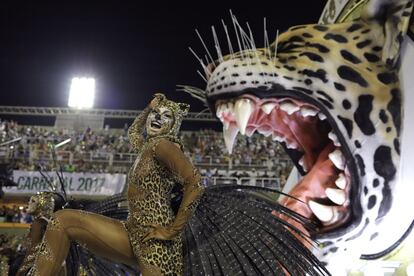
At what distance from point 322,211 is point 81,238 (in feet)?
3.91

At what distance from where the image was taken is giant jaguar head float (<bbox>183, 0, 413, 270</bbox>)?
2.38 m

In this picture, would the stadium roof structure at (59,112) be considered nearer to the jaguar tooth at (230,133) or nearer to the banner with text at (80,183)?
the banner with text at (80,183)

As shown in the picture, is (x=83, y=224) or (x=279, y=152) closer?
(x=83, y=224)

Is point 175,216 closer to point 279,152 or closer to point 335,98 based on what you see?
point 335,98

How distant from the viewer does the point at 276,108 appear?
8.60 ft

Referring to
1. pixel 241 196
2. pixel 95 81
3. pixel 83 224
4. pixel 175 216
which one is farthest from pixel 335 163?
pixel 95 81

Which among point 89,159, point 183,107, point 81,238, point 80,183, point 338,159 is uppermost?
point 183,107

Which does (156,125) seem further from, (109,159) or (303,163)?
(109,159)

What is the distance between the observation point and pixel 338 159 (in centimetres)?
244

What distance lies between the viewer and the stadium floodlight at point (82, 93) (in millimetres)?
23125

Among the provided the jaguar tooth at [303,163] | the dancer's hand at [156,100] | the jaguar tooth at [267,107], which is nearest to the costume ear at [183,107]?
the dancer's hand at [156,100]

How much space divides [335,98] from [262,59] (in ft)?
1.30

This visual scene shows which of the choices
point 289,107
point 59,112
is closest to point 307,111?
point 289,107

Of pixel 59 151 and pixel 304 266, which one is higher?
pixel 304 266
